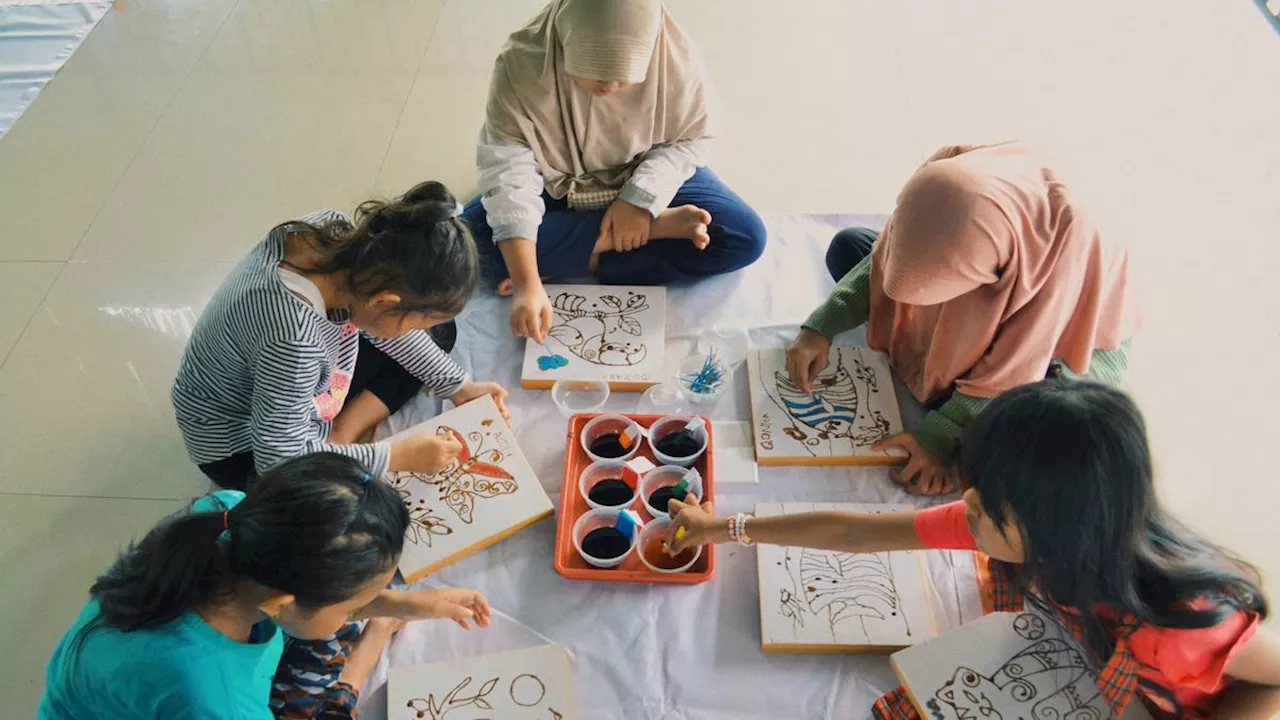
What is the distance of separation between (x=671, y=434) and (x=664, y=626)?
311mm

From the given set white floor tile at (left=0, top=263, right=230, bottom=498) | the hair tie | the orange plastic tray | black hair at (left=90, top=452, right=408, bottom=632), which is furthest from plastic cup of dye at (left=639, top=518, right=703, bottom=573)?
white floor tile at (left=0, top=263, right=230, bottom=498)

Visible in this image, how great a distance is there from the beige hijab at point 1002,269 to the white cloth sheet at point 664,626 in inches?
8.9

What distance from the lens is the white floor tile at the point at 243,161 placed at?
6.55 feet

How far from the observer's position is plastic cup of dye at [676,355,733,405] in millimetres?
1491

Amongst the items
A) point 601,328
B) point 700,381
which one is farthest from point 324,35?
point 700,381

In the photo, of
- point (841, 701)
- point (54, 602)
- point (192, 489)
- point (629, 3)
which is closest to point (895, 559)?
point (841, 701)

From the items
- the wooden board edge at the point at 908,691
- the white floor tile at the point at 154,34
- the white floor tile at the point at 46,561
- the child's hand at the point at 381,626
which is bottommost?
the white floor tile at the point at 46,561

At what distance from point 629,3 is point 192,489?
1.10m

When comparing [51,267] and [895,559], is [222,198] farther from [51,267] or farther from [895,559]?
[895,559]

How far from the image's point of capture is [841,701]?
1140mm

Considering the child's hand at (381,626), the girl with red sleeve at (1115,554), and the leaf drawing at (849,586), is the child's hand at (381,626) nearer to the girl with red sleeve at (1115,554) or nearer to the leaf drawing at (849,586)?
the leaf drawing at (849,586)

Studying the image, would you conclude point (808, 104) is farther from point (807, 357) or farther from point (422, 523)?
point (422, 523)

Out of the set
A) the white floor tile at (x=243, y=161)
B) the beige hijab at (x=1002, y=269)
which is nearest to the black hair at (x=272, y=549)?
the beige hijab at (x=1002, y=269)

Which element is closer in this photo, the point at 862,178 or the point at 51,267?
the point at 51,267
